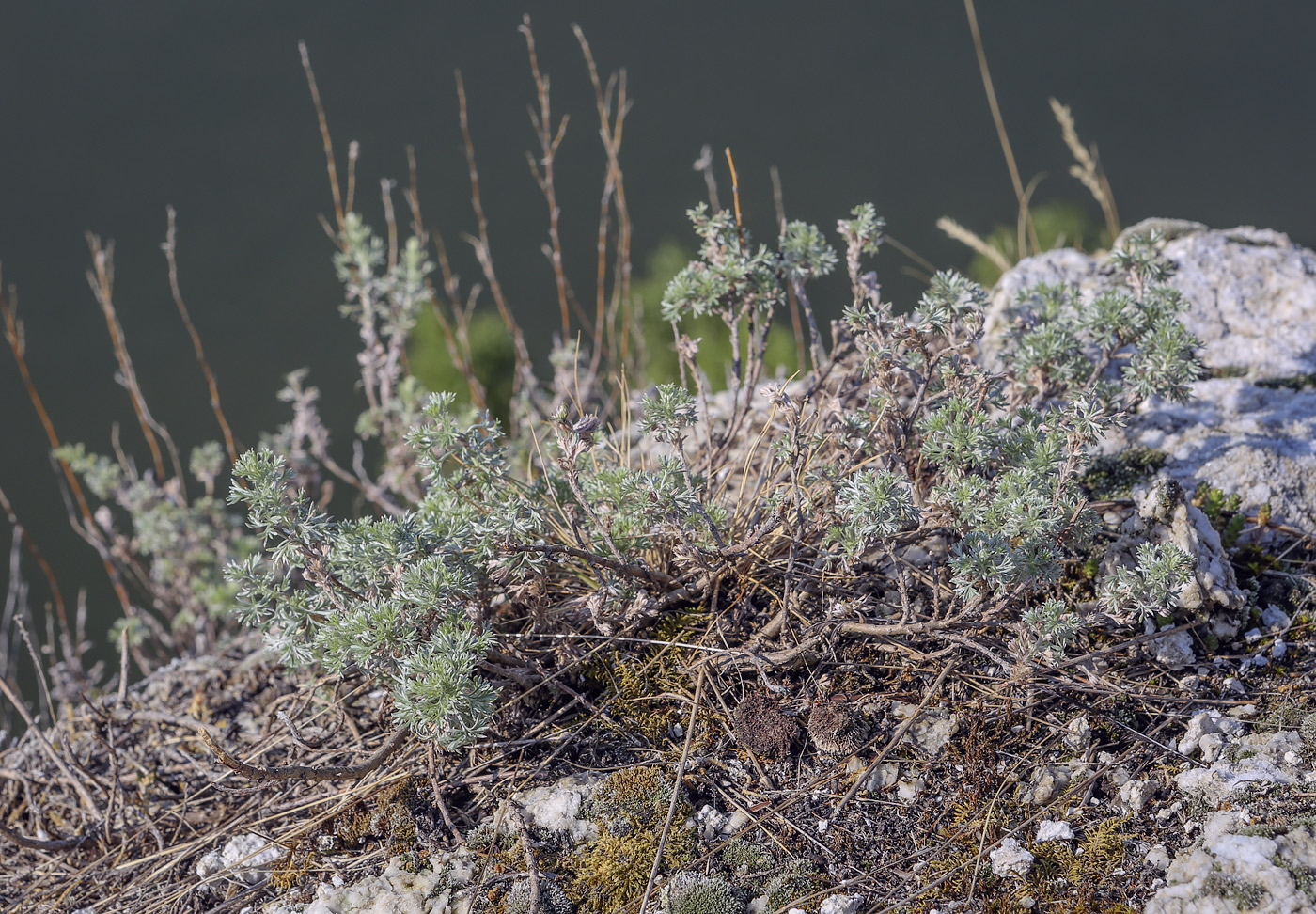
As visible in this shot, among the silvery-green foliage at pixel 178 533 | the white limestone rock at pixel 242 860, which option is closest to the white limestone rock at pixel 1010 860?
the white limestone rock at pixel 242 860

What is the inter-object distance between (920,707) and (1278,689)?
62 cm

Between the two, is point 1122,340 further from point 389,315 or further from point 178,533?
point 178,533

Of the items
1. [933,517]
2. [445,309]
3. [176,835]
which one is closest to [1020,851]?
[933,517]

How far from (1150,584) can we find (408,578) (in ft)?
3.63

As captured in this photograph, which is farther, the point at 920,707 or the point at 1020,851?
the point at 920,707

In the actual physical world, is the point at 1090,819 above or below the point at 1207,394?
below

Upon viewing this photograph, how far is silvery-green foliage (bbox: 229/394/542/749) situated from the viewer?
1387 mm

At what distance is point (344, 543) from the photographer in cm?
151

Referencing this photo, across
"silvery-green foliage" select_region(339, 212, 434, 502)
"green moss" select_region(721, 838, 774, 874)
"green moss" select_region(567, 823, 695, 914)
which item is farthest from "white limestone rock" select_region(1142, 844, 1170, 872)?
"silvery-green foliage" select_region(339, 212, 434, 502)

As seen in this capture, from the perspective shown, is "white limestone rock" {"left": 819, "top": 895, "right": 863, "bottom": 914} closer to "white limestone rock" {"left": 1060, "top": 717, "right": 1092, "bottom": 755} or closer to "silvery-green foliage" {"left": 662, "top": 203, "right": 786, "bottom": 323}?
"white limestone rock" {"left": 1060, "top": 717, "right": 1092, "bottom": 755}

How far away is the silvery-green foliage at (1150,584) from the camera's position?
54.4 inches

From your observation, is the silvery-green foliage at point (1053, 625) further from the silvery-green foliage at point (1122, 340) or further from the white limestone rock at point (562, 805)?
the white limestone rock at point (562, 805)

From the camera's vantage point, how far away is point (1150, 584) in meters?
1.39

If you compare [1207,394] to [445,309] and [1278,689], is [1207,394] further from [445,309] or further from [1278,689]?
[445,309]
